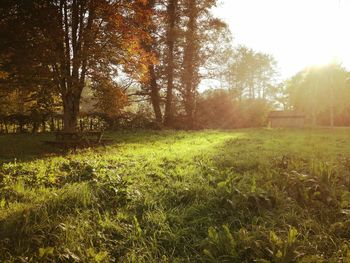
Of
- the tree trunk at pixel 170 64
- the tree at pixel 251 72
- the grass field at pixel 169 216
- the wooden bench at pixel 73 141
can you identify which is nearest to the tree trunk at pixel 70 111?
the wooden bench at pixel 73 141

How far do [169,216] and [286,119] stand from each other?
163ft

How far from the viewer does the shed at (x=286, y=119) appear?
48.5 m

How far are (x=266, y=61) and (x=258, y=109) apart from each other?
2533 cm

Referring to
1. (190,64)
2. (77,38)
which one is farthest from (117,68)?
(190,64)

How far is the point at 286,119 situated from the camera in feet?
164

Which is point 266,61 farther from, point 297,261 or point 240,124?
point 297,261

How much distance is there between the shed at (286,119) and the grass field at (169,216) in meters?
44.9

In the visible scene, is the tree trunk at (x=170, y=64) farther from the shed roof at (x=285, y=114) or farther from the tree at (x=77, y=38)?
the shed roof at (x=285, y=114)

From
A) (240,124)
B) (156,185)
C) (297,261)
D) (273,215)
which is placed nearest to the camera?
(297,261)

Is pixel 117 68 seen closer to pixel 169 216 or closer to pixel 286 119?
pixel 169 216

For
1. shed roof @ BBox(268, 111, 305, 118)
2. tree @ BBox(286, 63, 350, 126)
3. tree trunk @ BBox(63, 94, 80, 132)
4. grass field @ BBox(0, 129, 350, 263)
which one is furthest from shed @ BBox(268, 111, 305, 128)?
grass field @ BBox(0, 129, 350, 263)

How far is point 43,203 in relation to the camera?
4.46 metres

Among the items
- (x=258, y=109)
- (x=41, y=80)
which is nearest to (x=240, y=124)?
(x=258, y=109)

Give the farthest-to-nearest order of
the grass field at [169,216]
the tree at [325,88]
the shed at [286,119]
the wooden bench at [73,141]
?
1. the shed at [286,119]
2. the tree at [325,88]
3. the wooden bench at [73,141]
4. the grass field at [169,216]
